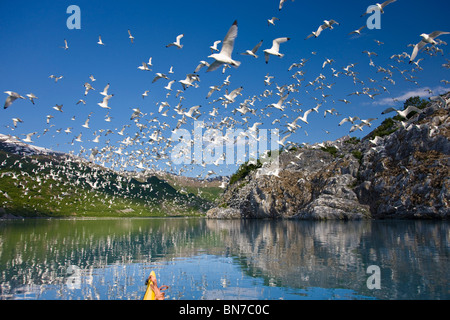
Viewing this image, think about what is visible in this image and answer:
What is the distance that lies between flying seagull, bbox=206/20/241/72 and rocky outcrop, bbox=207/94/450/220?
35.3m

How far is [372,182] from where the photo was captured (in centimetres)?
9175

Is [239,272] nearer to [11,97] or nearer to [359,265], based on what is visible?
[359,265]

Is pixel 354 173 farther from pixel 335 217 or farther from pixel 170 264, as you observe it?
pixel 170 264

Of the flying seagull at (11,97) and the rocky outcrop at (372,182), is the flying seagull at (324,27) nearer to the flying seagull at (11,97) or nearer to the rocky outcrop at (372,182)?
the rocky outcrop at (372,182)

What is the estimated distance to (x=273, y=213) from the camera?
120 metres

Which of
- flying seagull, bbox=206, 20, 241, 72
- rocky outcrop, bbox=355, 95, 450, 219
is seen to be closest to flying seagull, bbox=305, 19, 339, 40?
Answer: flying seagull, bbox=206, 20, 241, 72

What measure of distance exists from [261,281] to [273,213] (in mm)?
101468

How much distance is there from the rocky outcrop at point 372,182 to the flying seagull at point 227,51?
35.3 m

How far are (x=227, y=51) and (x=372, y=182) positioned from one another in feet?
269

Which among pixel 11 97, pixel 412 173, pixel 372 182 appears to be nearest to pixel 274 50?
pixel 11 97

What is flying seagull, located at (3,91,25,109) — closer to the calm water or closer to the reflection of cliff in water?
the calm water

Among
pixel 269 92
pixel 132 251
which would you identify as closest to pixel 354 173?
pixel 269 92

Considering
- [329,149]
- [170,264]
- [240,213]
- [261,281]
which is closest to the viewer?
[261,281]

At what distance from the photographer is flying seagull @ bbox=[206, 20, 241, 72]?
19.7m
